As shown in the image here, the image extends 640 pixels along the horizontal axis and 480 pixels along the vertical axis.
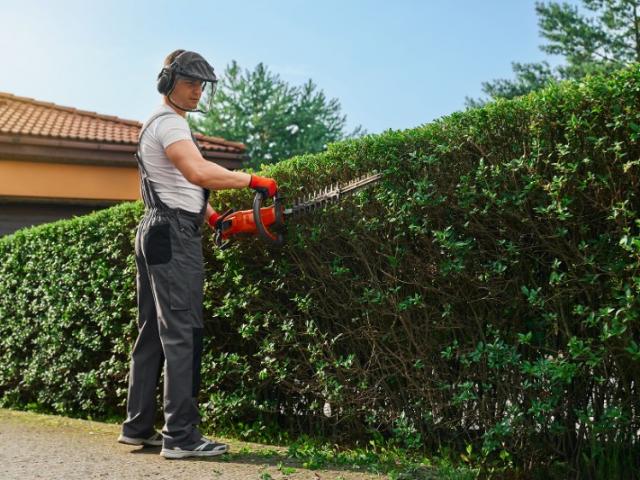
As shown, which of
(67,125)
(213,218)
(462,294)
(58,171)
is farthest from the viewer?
(67,125)

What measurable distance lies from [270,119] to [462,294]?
4172 centimetres

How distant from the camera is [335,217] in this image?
512cm

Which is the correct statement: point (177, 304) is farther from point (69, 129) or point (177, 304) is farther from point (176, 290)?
point (69, 129)

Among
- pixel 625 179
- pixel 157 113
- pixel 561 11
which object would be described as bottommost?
pixel 625 179

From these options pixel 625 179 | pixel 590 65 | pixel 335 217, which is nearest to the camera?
pixel 625 179

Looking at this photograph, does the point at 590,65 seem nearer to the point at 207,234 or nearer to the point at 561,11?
the point at 561,11

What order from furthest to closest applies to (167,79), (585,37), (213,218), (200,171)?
(585,37)
(213,218)
(167,79)
(200,171)

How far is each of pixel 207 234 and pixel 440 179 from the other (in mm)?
2238

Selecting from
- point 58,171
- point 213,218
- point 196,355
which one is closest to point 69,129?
point 58,171

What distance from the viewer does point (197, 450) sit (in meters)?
5.17

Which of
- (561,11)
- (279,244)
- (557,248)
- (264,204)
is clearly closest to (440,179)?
(557,248)

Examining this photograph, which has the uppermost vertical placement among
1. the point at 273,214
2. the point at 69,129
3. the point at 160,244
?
the point at 69,129

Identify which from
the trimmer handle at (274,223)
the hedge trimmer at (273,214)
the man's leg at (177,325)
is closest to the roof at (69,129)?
the hedge trimmer at (273,214)

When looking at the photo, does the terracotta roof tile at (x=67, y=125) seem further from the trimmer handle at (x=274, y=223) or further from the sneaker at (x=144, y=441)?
the trimmer handle at (x=274, y=223)
